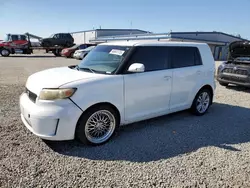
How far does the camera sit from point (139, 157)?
10.9 ft

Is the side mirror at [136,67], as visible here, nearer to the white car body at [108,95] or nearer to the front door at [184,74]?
the white car body at [108,95]

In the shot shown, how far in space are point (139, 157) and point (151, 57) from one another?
1929 mm

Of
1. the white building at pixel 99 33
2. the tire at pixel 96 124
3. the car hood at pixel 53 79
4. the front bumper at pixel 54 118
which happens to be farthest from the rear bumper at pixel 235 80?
the white building at pixel 99 33

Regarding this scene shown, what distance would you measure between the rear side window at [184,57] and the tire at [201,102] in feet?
2.46

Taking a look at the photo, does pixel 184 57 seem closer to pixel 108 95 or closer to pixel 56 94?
pixel 108 95

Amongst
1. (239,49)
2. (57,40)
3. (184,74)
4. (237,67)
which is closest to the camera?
(184,74)

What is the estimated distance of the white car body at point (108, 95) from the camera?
3219 mm

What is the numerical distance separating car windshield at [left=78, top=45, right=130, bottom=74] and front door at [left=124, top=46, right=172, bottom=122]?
24cm

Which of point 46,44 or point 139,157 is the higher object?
point 46,44

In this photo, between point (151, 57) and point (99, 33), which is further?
point (99, 33)

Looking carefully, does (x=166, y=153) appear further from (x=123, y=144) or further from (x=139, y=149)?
(x=123, y=144)

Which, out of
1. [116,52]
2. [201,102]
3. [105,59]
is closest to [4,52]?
[105,59]

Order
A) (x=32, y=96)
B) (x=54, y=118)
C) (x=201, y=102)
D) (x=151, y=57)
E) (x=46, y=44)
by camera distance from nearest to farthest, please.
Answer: (x=54, y=118) < (x=32, y=96) < (x=151, y=57) < (x=201, y=102) < (x=46, y=44)

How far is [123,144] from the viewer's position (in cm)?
372
